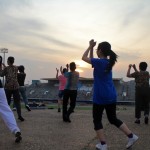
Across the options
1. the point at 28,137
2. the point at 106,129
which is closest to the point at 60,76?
the point at 106,129

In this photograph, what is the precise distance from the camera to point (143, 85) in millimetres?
11438

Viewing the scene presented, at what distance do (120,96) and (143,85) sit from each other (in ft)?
194

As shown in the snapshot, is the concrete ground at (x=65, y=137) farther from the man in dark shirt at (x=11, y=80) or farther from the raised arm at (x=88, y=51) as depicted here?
the raised arm at (x=88, y=51)

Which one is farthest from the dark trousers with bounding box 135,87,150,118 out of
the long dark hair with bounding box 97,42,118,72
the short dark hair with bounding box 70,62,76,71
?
the long dark hair with bounding box 97,42,118,72

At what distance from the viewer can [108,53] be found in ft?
22.4

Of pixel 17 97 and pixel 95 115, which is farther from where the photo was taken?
pixel 17 97

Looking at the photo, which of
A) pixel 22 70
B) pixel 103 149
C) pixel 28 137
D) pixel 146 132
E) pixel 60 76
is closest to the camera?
pixel 103 149

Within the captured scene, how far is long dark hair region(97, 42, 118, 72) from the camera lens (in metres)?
6.75

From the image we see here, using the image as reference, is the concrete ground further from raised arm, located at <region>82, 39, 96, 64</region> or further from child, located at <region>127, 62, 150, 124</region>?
raised arm, located at <region>82, 39, 96, 64</region>

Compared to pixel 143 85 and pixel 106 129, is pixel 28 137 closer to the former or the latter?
pixel 106 129

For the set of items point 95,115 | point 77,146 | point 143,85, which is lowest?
point 77,146

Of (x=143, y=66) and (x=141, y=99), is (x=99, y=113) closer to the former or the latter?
(x=143, y=66)

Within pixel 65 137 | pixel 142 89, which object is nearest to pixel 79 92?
pixel 142 89

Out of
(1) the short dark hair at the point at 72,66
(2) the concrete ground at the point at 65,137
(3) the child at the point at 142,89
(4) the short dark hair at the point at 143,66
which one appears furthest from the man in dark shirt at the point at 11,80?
(4) the short dark hair at the point at 143,66
